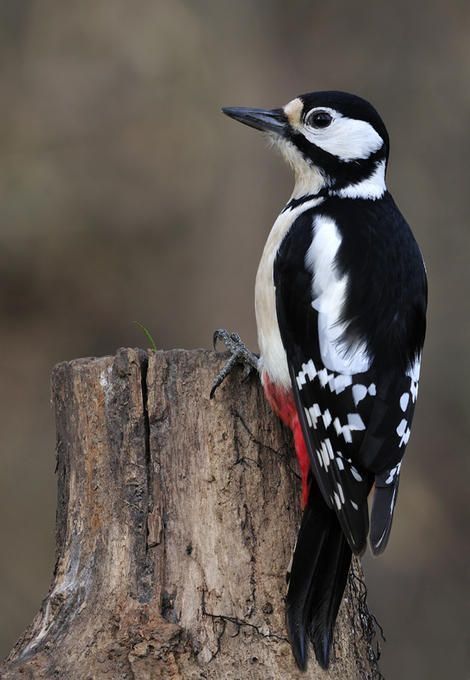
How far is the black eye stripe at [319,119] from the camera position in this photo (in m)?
3.74

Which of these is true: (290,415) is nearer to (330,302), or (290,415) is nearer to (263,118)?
(330,302)

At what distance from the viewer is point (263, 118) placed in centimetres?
384

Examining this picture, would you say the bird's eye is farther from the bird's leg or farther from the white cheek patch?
the bird's leg

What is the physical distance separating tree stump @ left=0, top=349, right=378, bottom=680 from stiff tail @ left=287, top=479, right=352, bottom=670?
4 cm

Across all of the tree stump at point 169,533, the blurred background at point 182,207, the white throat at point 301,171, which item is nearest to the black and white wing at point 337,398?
the tree stump at point 169,533

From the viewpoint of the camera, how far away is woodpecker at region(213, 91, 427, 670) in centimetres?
316

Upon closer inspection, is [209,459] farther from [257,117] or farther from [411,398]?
[257,117]

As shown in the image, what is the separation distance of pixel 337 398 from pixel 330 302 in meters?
0.25

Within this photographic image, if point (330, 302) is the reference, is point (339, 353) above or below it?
below

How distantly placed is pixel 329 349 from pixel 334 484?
1.16 ft

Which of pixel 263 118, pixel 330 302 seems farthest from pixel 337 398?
pixel 263 118

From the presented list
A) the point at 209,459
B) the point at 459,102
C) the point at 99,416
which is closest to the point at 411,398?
the point at 209,459

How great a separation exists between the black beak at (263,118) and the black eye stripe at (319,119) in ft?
0.26

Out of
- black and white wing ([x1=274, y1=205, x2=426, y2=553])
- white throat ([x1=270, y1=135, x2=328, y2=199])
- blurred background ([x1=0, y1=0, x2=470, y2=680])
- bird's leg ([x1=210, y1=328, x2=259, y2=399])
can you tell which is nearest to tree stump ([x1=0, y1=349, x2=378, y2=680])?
bird's leg ([x1=210, y1=328, x2=259, y2=399])
